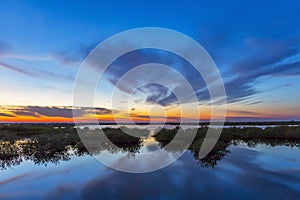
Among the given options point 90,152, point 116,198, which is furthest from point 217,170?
point 90,152

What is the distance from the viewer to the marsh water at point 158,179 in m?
9.32

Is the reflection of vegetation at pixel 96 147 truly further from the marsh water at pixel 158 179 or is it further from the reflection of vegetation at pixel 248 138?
the marsh water at pixel 158 179

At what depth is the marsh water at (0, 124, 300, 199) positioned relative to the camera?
367 inches

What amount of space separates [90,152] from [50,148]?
3.84 m

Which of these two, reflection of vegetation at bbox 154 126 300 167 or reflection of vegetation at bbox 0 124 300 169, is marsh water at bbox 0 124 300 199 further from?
reflection of vegetation at bbox 154 126 300 167

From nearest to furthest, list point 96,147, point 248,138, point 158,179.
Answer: point 158,179
point 96,147
point 248,138

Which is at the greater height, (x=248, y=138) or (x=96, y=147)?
(x=248, y=138)

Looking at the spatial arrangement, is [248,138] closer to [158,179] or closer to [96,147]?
[96,147]

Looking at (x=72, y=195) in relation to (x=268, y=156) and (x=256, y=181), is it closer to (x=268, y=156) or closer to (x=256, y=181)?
(x=256, y=181)

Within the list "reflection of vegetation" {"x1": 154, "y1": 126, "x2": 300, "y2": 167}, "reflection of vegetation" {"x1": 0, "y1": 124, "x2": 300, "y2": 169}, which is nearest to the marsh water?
"reflection of vegetation" {"x1": 0, "y1": 124, "x2": 300, "y2": 169}

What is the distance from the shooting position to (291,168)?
13352 millimetres

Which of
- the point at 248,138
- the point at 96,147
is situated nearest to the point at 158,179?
the point at 96,147

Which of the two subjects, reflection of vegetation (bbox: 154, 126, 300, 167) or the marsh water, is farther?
reflection of vegetation (bbox: 154, 126, 300, 167)

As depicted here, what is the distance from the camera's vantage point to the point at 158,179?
11.5 metres
